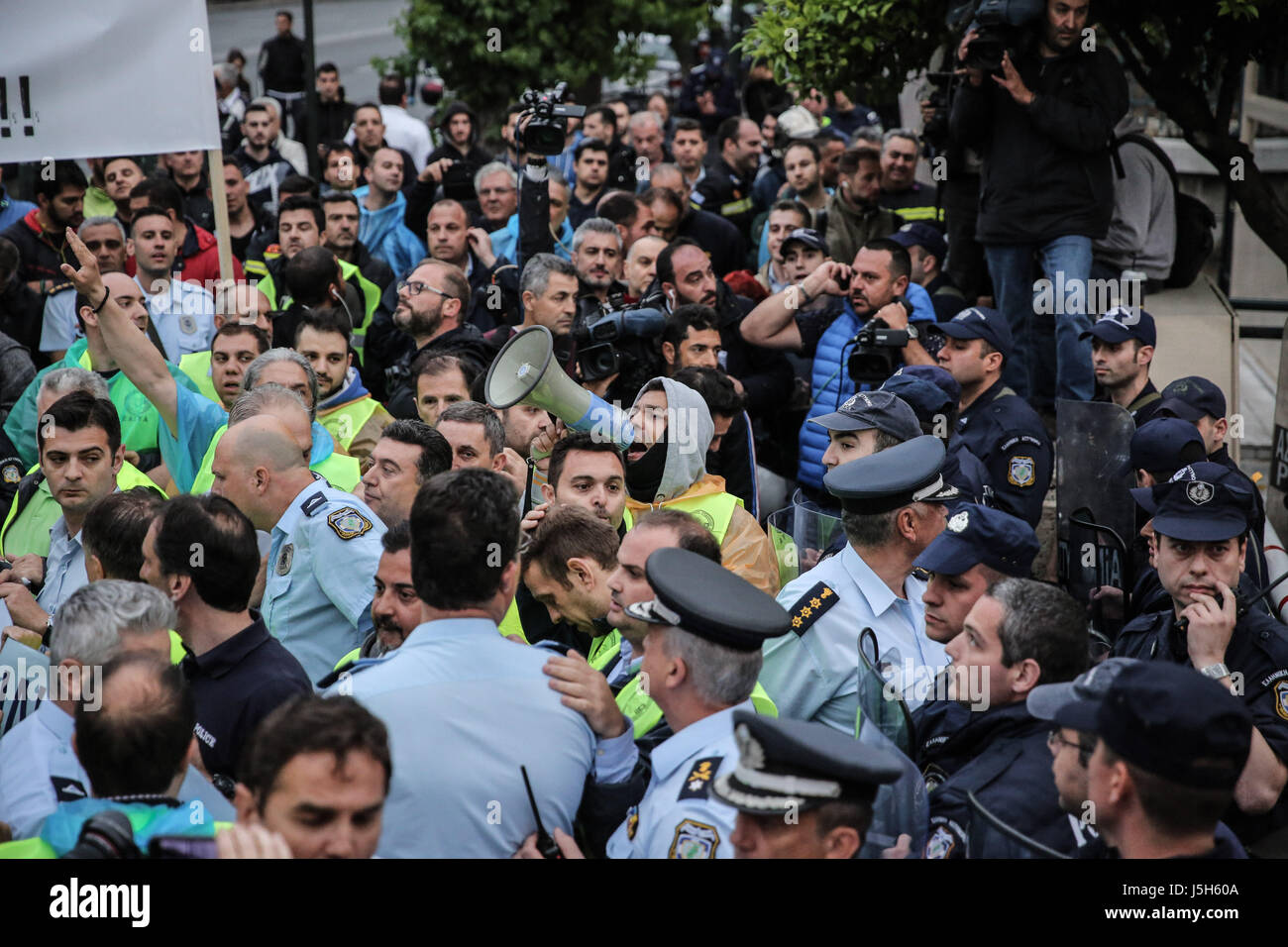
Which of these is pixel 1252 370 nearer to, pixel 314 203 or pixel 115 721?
pixel 314 203

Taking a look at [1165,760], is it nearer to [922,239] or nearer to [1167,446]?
[1167,446]

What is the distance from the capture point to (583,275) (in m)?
7.90

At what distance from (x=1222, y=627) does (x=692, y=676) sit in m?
1.78

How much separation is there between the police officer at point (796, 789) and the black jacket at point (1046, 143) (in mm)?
5105

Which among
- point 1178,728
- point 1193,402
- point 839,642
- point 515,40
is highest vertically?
point 515,40

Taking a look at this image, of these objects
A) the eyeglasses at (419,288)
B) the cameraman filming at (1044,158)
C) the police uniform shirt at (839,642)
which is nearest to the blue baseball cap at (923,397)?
the police uniform shirt at (839,642)

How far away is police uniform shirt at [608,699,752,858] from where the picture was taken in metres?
2.85

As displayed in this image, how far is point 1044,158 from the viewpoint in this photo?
7.17 metres

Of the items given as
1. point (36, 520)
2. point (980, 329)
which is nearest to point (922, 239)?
point (980, 329)

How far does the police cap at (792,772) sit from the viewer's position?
265 centimetres

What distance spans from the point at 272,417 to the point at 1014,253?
4.24 metres

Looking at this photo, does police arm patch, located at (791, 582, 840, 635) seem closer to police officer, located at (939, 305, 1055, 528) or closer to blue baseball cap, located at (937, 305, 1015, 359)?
police officer, located at (939, 305, 1055, 528)
